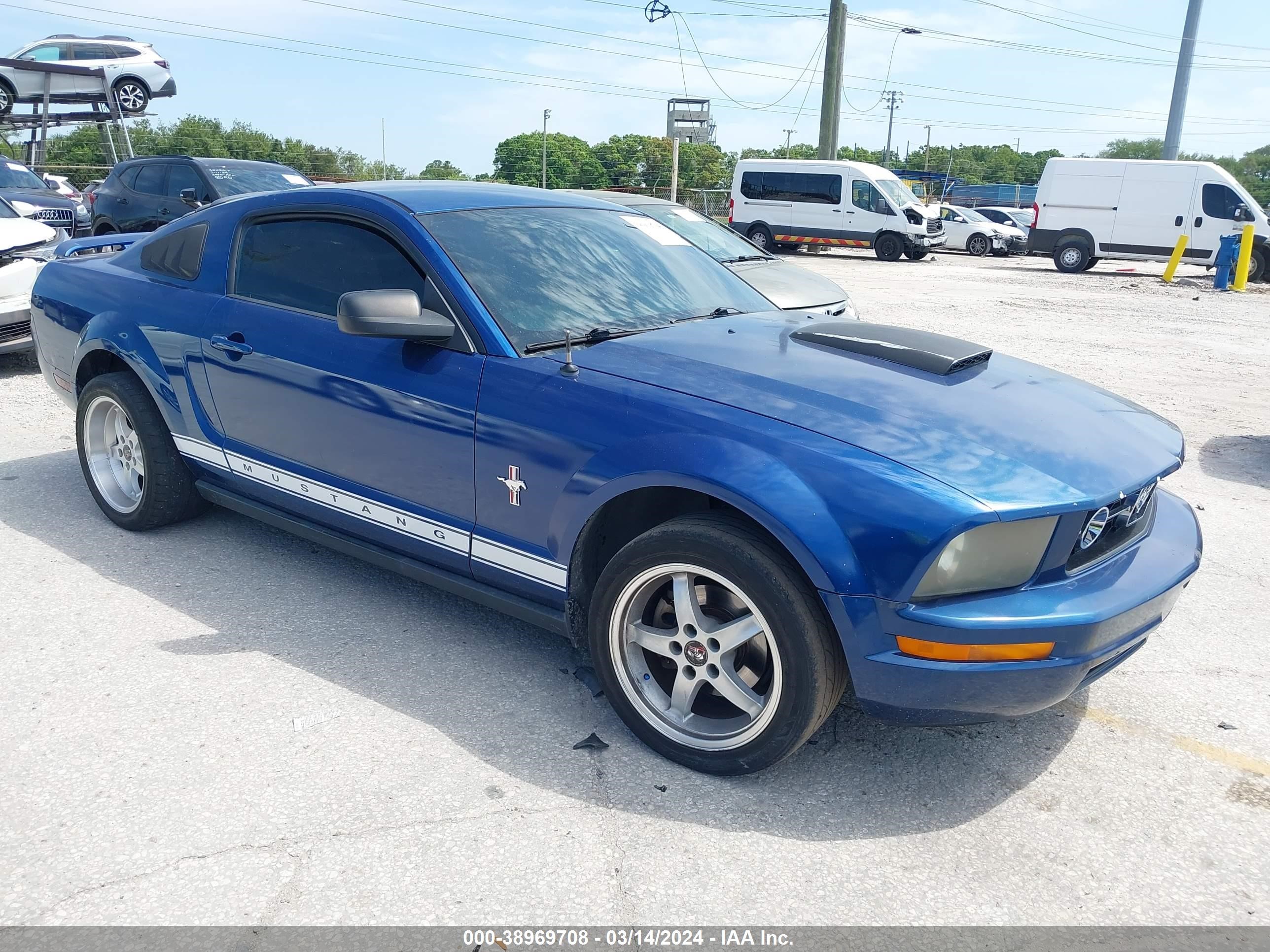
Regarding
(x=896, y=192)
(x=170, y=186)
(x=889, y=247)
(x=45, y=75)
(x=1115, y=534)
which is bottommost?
(x=1115, y=534)

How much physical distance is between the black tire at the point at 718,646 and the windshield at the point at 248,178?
9.66 metres

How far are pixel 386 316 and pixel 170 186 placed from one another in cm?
1034

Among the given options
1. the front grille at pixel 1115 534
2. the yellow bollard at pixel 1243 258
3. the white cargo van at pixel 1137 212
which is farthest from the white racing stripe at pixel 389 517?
the white cargo van at pixel 1137 212

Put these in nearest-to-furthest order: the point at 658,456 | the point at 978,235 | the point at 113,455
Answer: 1. the point at 658,456
2. the point at 113,455
3. the point at 978,235

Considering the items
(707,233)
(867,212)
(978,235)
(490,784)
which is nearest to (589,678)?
(490,784)

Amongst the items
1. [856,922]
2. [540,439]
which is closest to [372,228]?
[540,439]

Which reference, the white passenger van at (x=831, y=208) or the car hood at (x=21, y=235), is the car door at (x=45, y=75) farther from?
the car hood at (x=21, y=235)

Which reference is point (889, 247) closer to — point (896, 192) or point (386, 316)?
point (896, 192)

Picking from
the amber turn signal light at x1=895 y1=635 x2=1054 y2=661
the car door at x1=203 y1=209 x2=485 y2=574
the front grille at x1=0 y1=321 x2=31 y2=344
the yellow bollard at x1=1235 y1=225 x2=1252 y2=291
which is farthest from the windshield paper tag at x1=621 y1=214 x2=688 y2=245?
the yellow bollard at x1=1235 y1=225 x2=1252 y2=291

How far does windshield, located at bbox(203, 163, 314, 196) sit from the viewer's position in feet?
36.5

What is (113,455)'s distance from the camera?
15.2ft

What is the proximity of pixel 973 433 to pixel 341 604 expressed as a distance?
8.03ft

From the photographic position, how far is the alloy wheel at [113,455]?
449cm

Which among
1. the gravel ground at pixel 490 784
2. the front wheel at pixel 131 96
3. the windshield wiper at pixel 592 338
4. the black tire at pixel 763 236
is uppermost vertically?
the front wheel at pixel 131 96
